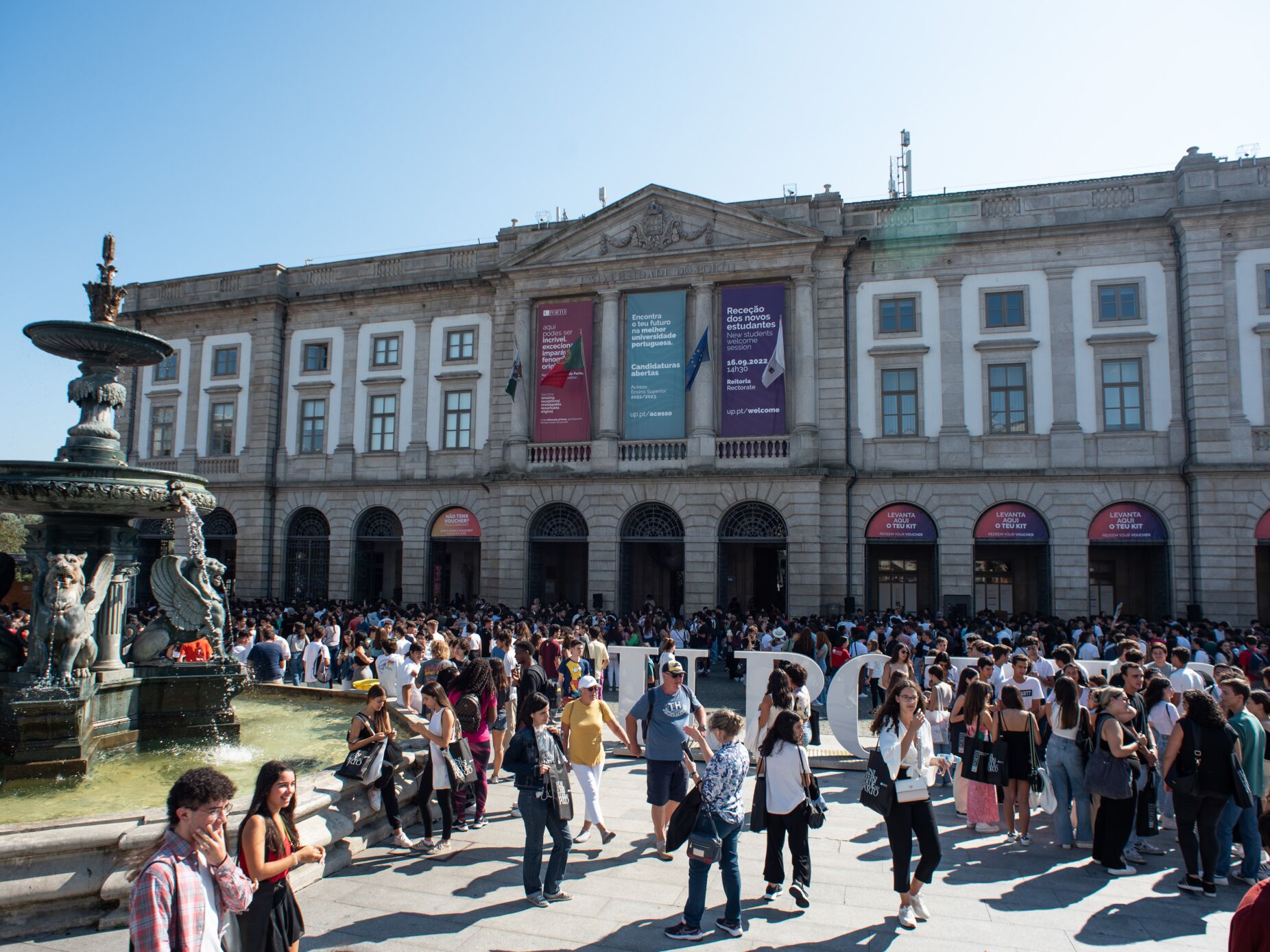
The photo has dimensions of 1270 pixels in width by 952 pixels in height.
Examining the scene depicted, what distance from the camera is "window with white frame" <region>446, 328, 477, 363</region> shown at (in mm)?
30938

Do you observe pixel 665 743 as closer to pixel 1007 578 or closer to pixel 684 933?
pixel 684 933

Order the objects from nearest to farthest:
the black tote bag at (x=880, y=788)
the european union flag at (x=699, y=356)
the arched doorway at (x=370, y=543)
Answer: the black tote bag at (x=880, y=788)
the european union flag at (x=699, y=356)
the arched doorway at (x=370, y=543)

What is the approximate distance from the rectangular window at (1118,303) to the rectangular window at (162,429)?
3432 cm

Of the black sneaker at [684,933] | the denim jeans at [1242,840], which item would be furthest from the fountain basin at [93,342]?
the denim jeans at [1242,840]

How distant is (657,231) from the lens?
91.1 ft

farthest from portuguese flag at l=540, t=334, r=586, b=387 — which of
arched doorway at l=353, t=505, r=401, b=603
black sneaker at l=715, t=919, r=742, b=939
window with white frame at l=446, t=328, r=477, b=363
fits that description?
black sneaker at l=715, t=919, r=742, b=939

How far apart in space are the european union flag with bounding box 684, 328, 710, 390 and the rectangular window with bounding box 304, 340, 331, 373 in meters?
15.2

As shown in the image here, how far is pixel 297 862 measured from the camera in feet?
14.7

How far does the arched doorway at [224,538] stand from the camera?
32.9 metres

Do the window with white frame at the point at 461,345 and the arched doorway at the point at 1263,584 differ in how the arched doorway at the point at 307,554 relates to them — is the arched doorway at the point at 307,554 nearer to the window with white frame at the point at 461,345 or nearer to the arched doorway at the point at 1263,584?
the window with white frame at the point at 461,345

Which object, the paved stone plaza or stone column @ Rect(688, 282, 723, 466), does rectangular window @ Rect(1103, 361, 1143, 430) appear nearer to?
stone column @ Rect(688, 282, 723, 466)

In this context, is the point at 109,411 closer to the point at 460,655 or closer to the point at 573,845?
the point at 460,655

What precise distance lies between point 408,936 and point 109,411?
7.60 meters

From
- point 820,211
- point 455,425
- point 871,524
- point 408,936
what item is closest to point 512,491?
point 455,425
